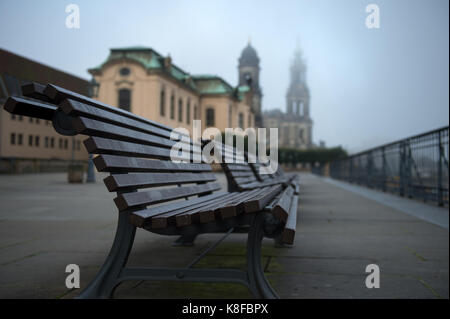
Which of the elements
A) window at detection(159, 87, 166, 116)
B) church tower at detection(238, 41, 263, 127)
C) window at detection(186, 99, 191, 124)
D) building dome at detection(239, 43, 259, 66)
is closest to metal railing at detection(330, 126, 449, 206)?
window at detection(186, 99, 191, 124)

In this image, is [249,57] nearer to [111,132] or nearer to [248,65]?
[248,65]

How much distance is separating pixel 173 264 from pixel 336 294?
Answer: 3.80 feet

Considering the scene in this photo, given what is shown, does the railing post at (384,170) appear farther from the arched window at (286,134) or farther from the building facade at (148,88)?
the arched window at (286,134)

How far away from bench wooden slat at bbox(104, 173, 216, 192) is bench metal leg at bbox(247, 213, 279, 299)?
0.61 m

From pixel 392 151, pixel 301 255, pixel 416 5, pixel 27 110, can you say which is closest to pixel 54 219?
pixel 301 255

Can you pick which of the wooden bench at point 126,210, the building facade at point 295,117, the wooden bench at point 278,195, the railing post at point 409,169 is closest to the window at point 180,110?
the wooden bench at point 278,195

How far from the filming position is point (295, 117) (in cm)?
11412

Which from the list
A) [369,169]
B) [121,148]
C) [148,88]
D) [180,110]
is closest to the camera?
[121,148]

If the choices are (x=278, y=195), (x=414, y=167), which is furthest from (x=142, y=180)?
(x=414, y=167)

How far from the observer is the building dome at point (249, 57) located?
7781 centimetres

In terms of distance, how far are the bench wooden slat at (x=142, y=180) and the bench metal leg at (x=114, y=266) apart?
0.48 ft

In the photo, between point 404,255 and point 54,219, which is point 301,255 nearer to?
point 404,255

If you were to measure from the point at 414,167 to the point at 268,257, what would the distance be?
691cm

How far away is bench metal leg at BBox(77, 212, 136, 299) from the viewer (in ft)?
6.31
